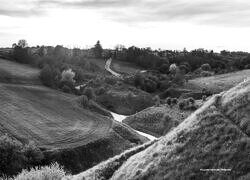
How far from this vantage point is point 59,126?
313ft

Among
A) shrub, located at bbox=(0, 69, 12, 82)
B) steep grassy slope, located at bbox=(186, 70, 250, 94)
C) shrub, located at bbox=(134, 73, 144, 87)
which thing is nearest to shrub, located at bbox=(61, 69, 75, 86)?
shrub, located at bbox=(0, 69, 12, 82)

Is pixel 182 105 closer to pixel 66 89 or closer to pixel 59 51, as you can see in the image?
pixel 66 89

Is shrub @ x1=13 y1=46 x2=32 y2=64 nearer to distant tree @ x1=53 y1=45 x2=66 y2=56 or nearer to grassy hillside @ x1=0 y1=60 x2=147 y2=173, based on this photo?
grassy hillside @ x1=0 y1=60 x2=147 y2=173

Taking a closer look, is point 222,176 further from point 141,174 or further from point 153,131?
point 153,131

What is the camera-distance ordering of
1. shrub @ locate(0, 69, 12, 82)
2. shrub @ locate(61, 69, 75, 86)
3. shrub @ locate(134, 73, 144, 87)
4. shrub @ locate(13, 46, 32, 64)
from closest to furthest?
shrub @ locate(0, 69, 12, 82), shrub @ locate(61, 69, 75, 86), shrub @ locate(13, 46, 32, 64), shrub @ locate(134, 73, 144, 87)

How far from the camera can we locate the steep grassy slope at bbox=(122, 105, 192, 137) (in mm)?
103750

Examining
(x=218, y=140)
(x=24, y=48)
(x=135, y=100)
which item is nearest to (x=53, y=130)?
(x=135, y=100)

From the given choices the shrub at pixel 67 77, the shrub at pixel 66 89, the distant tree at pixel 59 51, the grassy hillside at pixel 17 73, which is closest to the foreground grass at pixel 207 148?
the grassy hillside at pixel 17 73

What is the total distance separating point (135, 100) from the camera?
145000 mm

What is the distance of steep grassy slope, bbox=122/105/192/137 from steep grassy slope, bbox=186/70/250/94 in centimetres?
3838

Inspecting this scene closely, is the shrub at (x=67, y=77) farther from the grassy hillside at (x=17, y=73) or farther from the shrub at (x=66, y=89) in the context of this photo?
the grassy hillside at (x=17, y=73)

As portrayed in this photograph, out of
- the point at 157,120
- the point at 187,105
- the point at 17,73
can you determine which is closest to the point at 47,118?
the point at 157,120

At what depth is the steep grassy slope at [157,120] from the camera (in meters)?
104

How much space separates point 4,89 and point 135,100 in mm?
52533
